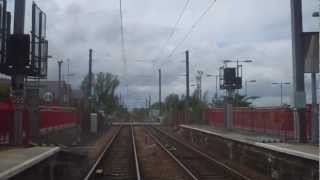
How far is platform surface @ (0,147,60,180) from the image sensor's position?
1346cm

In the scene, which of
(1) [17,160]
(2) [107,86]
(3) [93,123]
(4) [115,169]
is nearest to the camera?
(1) [17,160]

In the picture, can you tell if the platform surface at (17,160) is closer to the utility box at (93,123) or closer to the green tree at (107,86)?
the utility box at (93,123)

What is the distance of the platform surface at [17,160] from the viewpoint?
13.5m

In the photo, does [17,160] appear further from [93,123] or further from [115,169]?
[93,123]

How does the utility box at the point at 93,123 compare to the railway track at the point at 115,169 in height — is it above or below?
above

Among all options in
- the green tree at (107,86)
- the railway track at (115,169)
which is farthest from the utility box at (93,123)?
the green tree at (107,86)

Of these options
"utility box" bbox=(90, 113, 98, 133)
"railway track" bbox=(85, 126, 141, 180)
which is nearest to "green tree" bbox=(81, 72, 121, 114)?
"utility box" bbox=(90, 113, 98, 133)

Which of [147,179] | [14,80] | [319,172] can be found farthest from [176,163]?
[319,172]

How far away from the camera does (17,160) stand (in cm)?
1652

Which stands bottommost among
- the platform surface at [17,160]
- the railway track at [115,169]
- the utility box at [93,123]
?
the railway track at [115,169]

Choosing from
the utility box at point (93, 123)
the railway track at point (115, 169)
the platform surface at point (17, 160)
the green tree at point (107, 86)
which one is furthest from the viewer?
the green tree at point (107, 86)

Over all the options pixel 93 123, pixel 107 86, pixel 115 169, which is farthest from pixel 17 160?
pixel 107 86

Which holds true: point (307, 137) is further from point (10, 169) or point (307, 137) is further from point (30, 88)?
point (10, 169)

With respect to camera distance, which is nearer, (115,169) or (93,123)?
(115,169)
